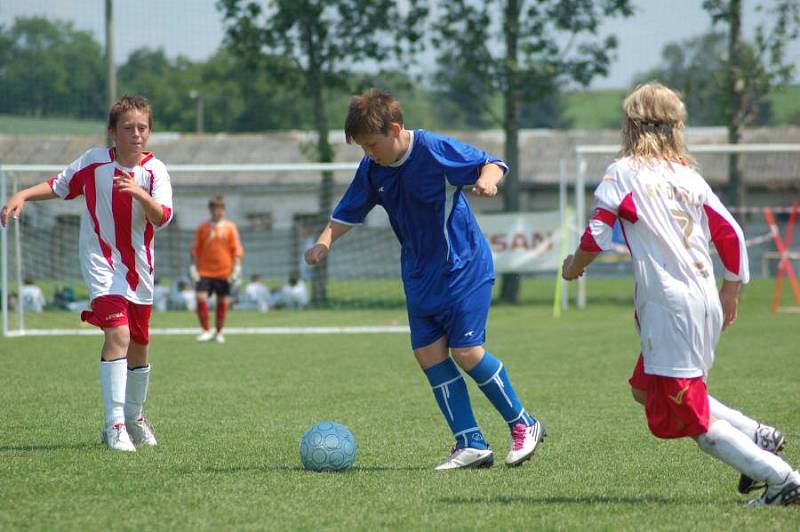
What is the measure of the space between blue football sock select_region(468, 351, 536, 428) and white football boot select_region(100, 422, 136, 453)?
1.94 metres

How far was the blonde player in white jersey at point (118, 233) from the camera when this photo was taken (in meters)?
6.18

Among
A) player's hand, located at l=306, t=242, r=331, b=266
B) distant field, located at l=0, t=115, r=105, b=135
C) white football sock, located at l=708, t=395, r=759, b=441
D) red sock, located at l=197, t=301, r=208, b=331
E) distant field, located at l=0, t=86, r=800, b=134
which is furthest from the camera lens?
distant field, located at l=0, t=86, r=800, b=134

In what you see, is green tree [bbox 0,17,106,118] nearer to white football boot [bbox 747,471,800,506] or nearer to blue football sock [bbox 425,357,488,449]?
blue football sock [bbox 425,357,488,449]

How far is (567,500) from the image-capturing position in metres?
4.79

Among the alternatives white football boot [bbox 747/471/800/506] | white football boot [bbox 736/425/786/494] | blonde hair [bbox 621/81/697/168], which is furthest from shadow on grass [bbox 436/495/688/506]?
blonde hair [bbox 621/81/697/168]

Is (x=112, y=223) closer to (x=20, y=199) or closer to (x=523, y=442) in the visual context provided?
(x=20, y=199)

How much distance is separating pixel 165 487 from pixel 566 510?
1.78 m

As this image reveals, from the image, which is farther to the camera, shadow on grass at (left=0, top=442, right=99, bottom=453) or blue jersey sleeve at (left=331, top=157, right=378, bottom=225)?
shadow on grass at (left=0, top=442, right=99, bottom=453)

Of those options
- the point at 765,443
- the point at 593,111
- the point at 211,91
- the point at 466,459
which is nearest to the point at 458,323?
the point at 466,459

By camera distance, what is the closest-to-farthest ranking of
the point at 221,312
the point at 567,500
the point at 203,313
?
the point at 567,500, the point at 221,312, the point at 203,313

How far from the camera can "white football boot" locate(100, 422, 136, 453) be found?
6.09 meters

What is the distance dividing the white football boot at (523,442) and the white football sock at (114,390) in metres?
2.16

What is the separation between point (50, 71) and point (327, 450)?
55.4 feet

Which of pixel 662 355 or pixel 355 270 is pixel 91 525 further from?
pixel 355 270
